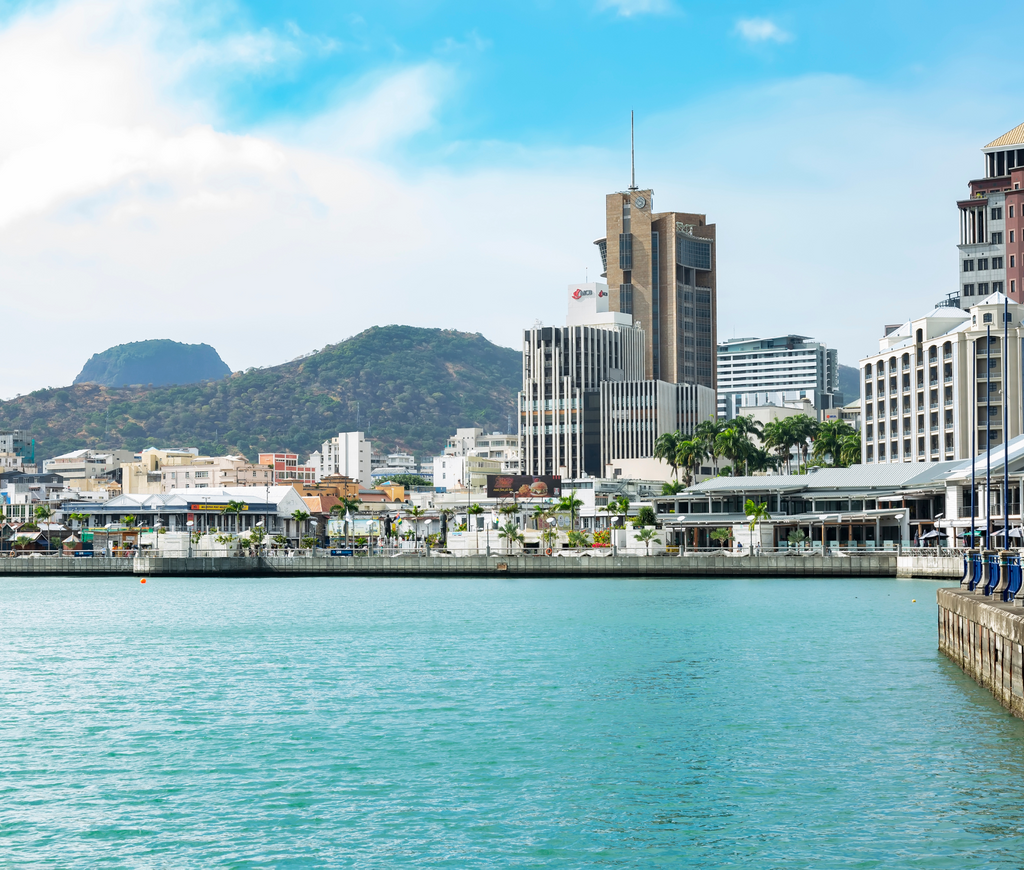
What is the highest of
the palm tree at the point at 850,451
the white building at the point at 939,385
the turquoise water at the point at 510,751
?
the white building at the point at 939,385

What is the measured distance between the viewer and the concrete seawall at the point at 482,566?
4542 inches

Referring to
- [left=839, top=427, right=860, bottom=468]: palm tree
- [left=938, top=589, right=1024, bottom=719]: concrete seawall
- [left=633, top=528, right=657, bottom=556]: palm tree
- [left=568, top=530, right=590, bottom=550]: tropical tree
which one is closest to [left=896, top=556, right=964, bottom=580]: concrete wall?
[left=633, top=528, right=657, bottom=556]: palm tree

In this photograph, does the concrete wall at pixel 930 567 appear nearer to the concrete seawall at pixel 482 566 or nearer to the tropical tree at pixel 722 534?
the concrete seawall at pixel 482 566

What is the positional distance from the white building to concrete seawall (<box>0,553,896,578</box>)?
37.8 m

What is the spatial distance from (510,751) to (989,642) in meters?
15.6

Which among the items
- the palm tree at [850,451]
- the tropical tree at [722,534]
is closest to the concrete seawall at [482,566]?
the tropical tree at [722,534]

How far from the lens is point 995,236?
195625 millimetres

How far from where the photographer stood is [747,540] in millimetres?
133250

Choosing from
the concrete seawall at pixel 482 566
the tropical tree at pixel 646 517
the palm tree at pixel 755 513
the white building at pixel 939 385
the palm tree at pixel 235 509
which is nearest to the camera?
the concrete seawall at pixel 482 566

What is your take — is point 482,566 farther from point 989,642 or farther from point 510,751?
point 510,751

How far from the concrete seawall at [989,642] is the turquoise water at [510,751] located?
0.78 meters

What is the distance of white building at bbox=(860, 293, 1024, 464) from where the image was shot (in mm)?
152875

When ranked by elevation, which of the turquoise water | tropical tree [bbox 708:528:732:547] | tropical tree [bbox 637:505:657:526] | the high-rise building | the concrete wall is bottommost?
the turquoise water

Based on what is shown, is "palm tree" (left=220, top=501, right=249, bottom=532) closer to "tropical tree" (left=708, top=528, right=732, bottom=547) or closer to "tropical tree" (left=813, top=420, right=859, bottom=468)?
"tropical tree" (left=708, top=528, right=732, bottom=547)
